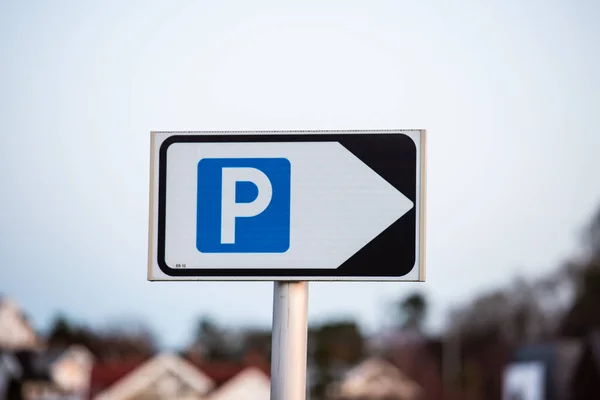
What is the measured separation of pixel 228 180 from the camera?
12.1ft

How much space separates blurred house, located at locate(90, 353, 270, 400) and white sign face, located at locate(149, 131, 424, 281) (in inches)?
1993

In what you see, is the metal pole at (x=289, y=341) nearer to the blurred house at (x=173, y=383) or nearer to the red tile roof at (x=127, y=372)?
the blurred house at (x=173, y=383)

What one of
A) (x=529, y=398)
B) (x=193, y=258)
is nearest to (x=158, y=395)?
(x=529, y=398)

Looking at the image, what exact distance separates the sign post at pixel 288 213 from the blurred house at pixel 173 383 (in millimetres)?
50627

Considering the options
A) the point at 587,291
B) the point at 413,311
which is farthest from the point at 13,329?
the point at 587,291

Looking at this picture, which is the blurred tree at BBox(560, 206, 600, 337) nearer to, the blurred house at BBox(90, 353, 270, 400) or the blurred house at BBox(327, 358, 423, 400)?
the blurred house at BBox(327, 358, 423, 400)

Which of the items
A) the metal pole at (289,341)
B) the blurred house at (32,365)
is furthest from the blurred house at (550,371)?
the metal pole at (289,341)

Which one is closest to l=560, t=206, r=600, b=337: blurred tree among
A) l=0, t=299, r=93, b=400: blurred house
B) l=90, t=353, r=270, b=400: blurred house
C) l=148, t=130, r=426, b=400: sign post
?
l=90, t=353, r=270, b=400: blurred house

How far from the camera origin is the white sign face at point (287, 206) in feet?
11.8

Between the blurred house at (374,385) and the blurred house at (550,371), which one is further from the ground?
the blurred house at (550,371)

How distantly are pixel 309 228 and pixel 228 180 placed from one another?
33cm

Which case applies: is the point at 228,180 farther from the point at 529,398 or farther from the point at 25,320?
the point at 25,320

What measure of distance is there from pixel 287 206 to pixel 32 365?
2810 inches

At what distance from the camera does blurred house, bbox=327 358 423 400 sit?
78.7 m
